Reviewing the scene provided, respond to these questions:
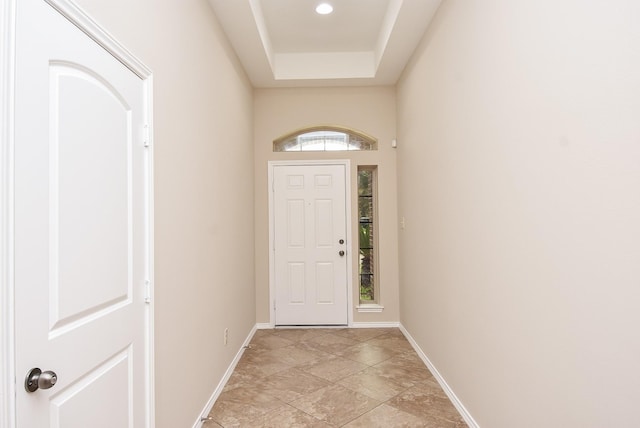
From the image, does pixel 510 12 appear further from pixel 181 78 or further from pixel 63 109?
pixel 63 109

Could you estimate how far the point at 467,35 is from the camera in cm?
224

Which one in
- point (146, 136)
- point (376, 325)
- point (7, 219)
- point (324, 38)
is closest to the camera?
point (7, 219)

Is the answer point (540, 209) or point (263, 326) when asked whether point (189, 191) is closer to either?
point (540, 209)

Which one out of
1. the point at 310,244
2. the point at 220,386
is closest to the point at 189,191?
the point at 220,386

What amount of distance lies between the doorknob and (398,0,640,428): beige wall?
1678 mm

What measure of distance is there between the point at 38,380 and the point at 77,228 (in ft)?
1.47

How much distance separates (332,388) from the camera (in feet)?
9.16

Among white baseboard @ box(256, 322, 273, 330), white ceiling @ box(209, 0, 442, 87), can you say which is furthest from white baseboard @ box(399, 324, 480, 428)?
white ceiling @ box(209, 0, 442, 87)

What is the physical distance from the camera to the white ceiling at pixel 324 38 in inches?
113

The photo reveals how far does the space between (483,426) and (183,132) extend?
7.95ft

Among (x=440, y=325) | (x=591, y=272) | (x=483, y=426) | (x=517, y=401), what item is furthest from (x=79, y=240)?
(x=440, y=325)

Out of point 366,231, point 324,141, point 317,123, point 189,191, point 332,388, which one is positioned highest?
point 317,123

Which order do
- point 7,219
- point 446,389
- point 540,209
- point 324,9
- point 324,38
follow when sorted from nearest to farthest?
point 7,219, point 540,209, point 446,389, point 324,9, point 324,38

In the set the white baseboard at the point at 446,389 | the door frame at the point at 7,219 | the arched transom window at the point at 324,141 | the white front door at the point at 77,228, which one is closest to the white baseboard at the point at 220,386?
the white front door at the point at 77,228
